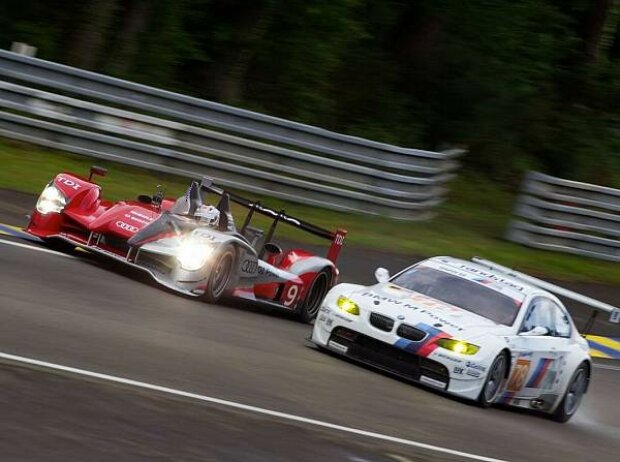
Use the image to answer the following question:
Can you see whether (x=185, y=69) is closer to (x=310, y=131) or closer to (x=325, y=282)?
(x=310, y=131)

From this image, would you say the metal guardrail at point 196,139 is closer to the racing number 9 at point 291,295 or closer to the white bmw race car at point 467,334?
the racing number 9 at point 291,295

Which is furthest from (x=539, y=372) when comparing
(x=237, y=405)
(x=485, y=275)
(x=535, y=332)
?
(x=237, y=405)

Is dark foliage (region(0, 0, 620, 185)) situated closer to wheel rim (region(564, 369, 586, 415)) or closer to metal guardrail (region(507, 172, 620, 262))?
metal guardrail (region(507, 172, 620, 262))

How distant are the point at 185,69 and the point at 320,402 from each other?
1570 centimetres

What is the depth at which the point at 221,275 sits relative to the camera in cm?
1284

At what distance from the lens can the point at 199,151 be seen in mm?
19031

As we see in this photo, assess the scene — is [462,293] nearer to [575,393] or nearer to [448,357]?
[448,357]

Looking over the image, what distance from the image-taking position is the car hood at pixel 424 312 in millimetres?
11555

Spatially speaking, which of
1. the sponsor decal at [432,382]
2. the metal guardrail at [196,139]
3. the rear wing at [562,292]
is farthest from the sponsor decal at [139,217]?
the metal guardrail at [196,139]

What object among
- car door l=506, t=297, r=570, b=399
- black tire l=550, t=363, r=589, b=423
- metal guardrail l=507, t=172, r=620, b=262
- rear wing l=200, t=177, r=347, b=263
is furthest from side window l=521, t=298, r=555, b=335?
metal guardrail l=507, t=172, r=620, b=262

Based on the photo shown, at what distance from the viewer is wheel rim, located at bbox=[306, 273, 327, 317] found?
1423cm

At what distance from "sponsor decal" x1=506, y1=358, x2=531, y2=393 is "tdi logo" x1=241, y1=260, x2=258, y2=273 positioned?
2.74 m

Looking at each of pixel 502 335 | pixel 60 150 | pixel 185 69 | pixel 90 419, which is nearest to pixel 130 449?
pixel 90 419

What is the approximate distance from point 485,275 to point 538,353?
0.99 meters
